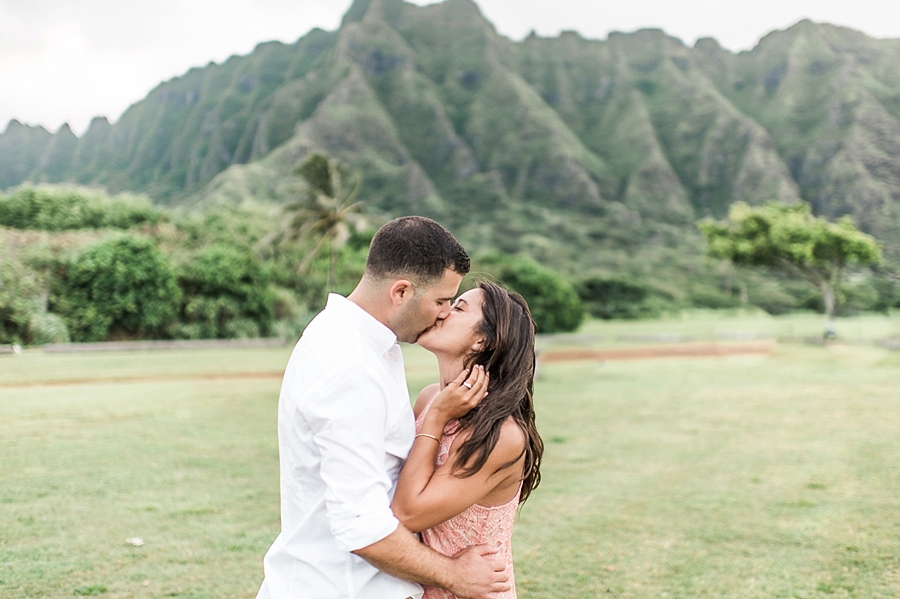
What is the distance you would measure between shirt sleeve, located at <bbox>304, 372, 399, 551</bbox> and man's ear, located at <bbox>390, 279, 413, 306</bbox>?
1.12 feet

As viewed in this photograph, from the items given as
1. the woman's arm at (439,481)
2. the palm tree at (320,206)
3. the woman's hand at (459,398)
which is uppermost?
the palm tree at (320,206)

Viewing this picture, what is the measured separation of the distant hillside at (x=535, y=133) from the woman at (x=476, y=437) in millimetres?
75671

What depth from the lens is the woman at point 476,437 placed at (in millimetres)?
1952

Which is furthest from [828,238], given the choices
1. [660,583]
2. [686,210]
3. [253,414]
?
[686,210]

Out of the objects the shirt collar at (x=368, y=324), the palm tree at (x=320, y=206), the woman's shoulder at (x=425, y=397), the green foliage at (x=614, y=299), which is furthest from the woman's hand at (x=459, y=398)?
the green foliage at (x=614, y=299)

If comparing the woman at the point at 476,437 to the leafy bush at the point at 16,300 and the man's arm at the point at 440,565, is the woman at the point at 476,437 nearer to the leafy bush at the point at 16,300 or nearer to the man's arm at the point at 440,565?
the man's arm at the point at 440,565

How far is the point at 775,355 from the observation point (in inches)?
998

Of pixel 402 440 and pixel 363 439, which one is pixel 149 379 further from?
pixel 363 439

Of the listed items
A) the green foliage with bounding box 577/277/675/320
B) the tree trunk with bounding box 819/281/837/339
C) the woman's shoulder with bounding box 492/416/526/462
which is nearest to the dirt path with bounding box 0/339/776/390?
the tree trunk with bounding box 819/281/837/339

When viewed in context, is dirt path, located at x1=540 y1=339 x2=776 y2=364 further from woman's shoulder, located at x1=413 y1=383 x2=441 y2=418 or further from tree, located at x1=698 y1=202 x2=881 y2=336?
woman's shoulder, located at x1=413 y1=383 x2=441 y2=418

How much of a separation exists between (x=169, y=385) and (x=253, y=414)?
16.2ft

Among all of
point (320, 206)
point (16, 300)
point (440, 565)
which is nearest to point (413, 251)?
point (440, 565)

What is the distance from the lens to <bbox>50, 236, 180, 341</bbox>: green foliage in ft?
90.0

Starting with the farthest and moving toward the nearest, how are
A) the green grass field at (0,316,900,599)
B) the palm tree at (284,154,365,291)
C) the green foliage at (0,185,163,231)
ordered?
the green foliage at (0,185,163,231)
the palm tree at (284,154,365,291)
the green grass field at (0,316,900,599)
